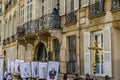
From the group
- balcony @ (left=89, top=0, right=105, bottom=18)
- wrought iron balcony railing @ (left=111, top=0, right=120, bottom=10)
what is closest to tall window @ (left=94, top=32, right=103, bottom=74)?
balcony @ (left=89, top=0, right=105, bottom=18)

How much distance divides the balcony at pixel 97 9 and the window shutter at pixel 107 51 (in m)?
1.08

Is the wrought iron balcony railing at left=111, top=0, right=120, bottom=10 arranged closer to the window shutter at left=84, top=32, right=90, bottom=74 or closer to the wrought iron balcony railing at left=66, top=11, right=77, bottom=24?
the window shutter at left=84, top=32, right=90, bottom=74

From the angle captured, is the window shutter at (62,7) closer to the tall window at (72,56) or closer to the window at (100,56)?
the tall window at (72,56)

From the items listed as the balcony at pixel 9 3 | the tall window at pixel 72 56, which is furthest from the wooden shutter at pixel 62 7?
the balcony at pixel 9 3

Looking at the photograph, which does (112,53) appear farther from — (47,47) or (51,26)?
(47,47)

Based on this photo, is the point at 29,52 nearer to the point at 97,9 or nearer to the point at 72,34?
the point at 72,34

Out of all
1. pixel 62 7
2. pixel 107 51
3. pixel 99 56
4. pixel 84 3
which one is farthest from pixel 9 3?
pixel 107 51

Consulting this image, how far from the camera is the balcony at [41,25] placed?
78.1ft

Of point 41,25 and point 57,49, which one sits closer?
point 57,49

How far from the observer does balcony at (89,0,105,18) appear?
18.9 metres

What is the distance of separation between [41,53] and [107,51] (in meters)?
10.9

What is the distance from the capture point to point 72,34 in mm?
22250

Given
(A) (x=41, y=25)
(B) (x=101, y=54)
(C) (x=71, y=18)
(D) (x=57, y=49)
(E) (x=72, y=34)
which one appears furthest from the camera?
(A) (x=41, y=25)

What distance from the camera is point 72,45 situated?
2261 centimetres
